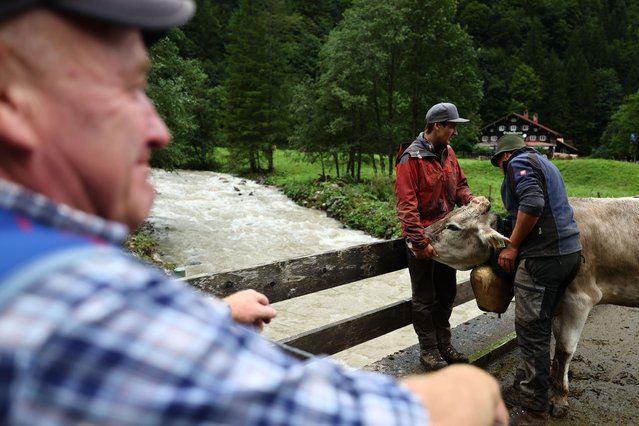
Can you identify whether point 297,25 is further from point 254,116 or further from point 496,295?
point 496,295

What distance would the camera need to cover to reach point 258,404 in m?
0.58

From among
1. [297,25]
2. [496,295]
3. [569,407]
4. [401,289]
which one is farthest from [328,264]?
[297,25]

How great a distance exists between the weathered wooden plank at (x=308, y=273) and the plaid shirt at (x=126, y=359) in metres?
2.32

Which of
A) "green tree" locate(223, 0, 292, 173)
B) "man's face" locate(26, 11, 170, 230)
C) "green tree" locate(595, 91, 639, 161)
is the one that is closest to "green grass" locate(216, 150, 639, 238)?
"green tree" locate(223, 0, 292, 173)

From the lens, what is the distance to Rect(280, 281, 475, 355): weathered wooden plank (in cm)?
350

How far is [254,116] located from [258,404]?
39.0 metres

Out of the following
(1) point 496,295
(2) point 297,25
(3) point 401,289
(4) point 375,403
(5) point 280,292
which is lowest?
(3) point 401,289

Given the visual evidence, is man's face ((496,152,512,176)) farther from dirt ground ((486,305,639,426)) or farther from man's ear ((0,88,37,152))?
man's ear ((0,88,37,152))

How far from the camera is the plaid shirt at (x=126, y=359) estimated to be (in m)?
0.50

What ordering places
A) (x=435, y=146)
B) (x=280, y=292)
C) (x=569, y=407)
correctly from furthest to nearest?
(x=435, y=146)
(x=569, y=407)
(x=280, y=292)

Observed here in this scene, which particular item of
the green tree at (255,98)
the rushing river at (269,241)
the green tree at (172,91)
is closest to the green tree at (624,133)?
the green tree at (255,98)

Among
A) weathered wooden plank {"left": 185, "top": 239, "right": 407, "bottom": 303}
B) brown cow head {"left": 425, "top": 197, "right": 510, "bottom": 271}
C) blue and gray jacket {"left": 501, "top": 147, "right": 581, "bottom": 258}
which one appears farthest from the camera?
brown cow head {"left": 425, "top": 197, "right": 510, "bottom": 271}

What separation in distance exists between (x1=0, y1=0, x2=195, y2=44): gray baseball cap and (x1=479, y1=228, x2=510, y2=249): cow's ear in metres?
3.34

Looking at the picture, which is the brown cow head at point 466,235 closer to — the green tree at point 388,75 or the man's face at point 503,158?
the man's face at point 503,158
